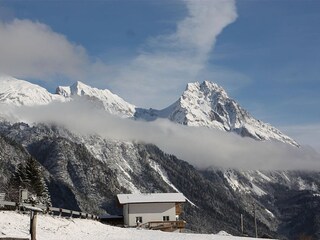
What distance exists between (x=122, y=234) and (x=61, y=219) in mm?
7699

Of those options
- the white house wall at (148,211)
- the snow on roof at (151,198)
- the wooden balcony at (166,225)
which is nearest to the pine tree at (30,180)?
the snow on roof at (151,198)

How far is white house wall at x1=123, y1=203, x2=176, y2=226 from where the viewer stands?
105 meters

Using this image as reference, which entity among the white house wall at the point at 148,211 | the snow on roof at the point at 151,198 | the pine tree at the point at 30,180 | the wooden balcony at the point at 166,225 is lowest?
the wooden balcony at the point at 166,225

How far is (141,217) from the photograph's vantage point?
105000 mm

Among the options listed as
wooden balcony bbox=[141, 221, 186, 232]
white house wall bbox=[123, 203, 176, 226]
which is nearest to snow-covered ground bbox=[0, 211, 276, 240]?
wooden balcony bbox=[141, 221, 186, 232]

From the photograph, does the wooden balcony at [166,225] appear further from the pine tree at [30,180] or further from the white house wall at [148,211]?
the pine tree at [30,180]

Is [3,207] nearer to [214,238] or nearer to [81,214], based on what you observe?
[81,214]

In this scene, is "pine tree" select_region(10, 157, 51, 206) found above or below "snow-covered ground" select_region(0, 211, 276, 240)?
above

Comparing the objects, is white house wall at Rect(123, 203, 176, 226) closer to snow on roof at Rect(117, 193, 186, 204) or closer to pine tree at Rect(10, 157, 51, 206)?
snow on roof at Rect(117, 193, 186, 204)

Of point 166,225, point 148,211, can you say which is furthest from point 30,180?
point 166,225

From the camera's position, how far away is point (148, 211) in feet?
347

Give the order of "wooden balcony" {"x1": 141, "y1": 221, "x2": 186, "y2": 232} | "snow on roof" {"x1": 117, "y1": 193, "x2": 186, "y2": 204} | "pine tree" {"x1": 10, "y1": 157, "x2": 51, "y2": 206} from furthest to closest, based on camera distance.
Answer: "pine tree" {"x1": 10, "y1": 157, "x2": 51, "y2": 206}, "snow on roof" {"x1": 117, "y1": 193, "x2": 186, "y2": 204}, "wooden balcony" {"x1": 141, "y1": 221, "x2": 186, "y2": 232}

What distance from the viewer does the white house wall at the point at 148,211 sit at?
105062 millimetres

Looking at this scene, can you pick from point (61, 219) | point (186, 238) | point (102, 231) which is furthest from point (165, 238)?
point (61, 219)
